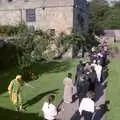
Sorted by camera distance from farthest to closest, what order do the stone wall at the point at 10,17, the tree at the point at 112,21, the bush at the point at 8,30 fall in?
the tree at the point at 112,21, the stone wall at the point at 10,17, the bush at the point at 8,30

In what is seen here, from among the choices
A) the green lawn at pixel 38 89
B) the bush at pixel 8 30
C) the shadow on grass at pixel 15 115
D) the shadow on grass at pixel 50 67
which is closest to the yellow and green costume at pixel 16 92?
the green lawn at pixel 38 89

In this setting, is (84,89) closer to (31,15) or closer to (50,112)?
(50,112)

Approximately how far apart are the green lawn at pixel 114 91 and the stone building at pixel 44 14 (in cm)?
1017

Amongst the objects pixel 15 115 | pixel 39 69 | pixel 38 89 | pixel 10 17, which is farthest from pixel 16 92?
pixel 10 17

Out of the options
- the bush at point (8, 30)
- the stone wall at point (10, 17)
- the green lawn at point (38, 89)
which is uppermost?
the stone wall at point (10, 17)

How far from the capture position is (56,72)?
32.3 metres

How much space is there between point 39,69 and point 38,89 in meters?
8.97

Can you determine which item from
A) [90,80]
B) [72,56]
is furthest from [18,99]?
[72,56]

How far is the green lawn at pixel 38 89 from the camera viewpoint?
18.8 metres

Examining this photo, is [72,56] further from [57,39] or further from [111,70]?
[111,70]

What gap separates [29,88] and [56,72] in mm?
7476

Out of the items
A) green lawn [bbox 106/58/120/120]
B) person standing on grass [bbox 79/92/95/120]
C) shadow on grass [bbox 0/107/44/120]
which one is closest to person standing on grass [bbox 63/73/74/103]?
shadow on grass [bbox 0/107/44/120]

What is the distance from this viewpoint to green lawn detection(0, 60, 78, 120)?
61.6 ft

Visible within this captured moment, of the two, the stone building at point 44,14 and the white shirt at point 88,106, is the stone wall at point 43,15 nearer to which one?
the stone building at point 44,14
